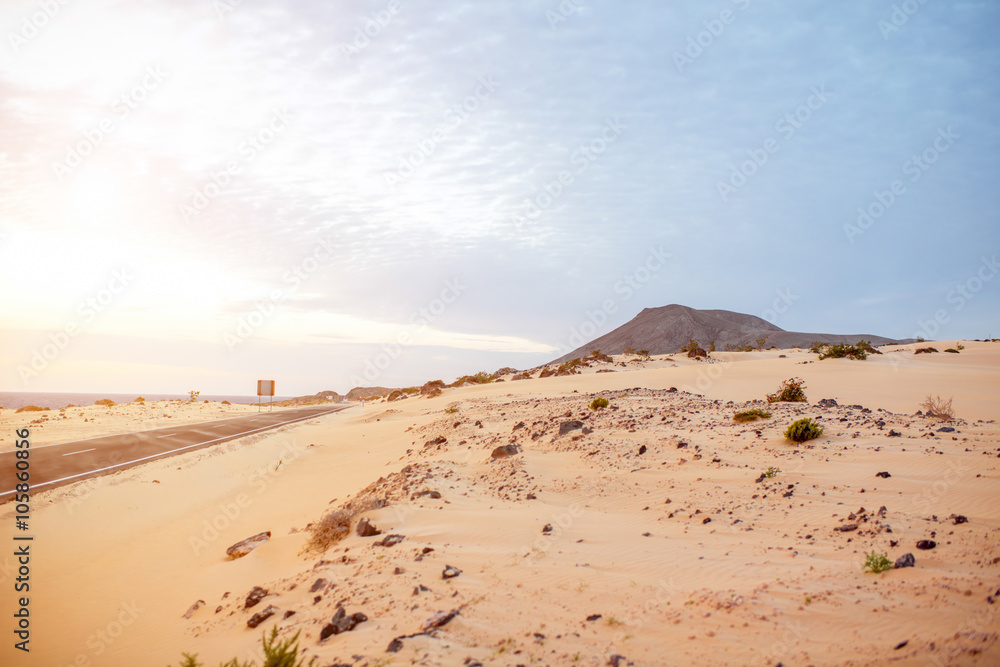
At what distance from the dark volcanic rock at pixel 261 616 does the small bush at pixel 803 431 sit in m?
8.67

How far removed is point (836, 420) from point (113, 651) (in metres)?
12.1

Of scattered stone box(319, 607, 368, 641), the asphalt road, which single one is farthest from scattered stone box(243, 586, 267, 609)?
the asphalt road

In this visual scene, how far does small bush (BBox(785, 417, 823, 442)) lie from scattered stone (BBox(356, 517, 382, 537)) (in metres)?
7.36

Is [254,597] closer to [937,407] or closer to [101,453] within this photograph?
[101,453]

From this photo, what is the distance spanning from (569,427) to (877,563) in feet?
24.0

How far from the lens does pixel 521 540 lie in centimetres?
628

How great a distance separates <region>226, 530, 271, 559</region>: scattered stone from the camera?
24.9 feet

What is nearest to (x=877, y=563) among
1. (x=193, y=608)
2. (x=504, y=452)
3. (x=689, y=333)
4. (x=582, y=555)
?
(x=582, y=555)

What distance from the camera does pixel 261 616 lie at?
4.92m

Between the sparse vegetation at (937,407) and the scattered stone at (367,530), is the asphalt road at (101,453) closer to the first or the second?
the scattered stone at (367,530)

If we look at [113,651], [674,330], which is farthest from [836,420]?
[674,330]

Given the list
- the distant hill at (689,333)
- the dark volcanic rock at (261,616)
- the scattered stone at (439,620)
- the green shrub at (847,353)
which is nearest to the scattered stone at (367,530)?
the dark volcanic rock at (261,616)

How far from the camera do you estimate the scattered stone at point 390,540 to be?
6.18 metres

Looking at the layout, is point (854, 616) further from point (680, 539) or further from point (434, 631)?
point (434, 631)
